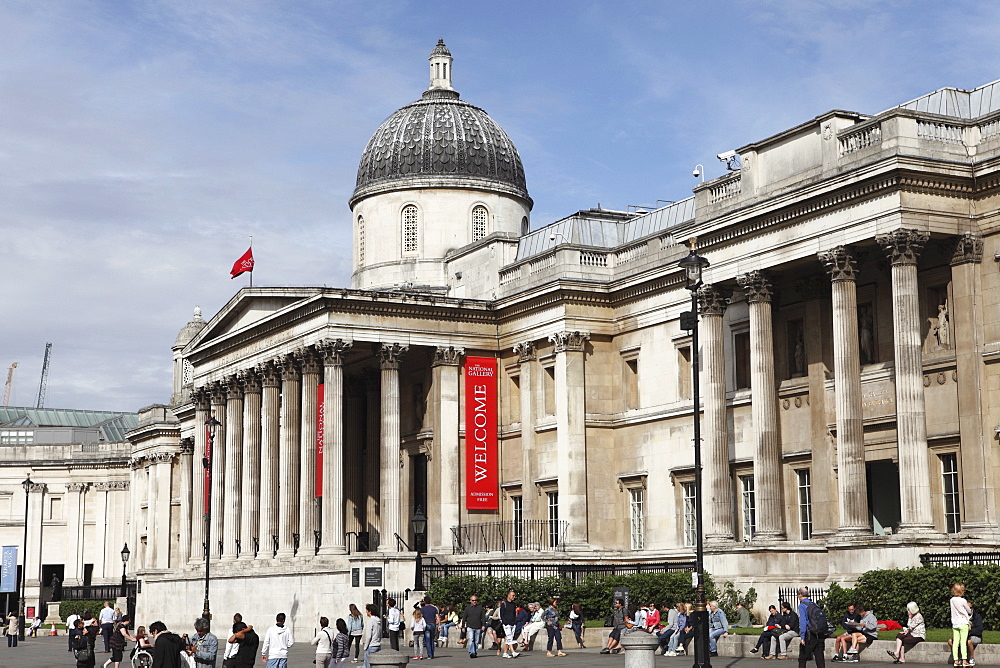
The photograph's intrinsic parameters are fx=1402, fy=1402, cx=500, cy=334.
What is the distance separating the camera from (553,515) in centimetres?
5228

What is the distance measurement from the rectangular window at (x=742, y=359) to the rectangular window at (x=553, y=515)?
9403 mm

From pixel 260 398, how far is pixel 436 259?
32.2ft

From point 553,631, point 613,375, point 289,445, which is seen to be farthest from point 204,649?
point 289,445

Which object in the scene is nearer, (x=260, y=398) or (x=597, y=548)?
(x=597, y=548)

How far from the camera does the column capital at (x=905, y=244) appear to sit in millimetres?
36344

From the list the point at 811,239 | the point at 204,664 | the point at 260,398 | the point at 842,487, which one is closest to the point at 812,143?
the point at 811,239

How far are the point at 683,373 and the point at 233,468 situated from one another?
22.6 m

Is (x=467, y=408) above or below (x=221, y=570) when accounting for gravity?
above

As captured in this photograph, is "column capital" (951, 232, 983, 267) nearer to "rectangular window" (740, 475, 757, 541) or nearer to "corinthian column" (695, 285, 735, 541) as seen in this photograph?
"corinthian column" (695, 285, 735, 541)

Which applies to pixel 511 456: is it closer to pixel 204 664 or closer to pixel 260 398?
pixel 260 398

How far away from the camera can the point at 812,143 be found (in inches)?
1564

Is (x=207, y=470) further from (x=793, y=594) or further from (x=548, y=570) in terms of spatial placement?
(x=793, y=594)

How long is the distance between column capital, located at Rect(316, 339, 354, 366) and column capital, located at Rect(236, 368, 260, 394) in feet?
24.8

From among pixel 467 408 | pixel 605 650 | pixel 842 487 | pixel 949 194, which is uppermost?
pixel 949 194
